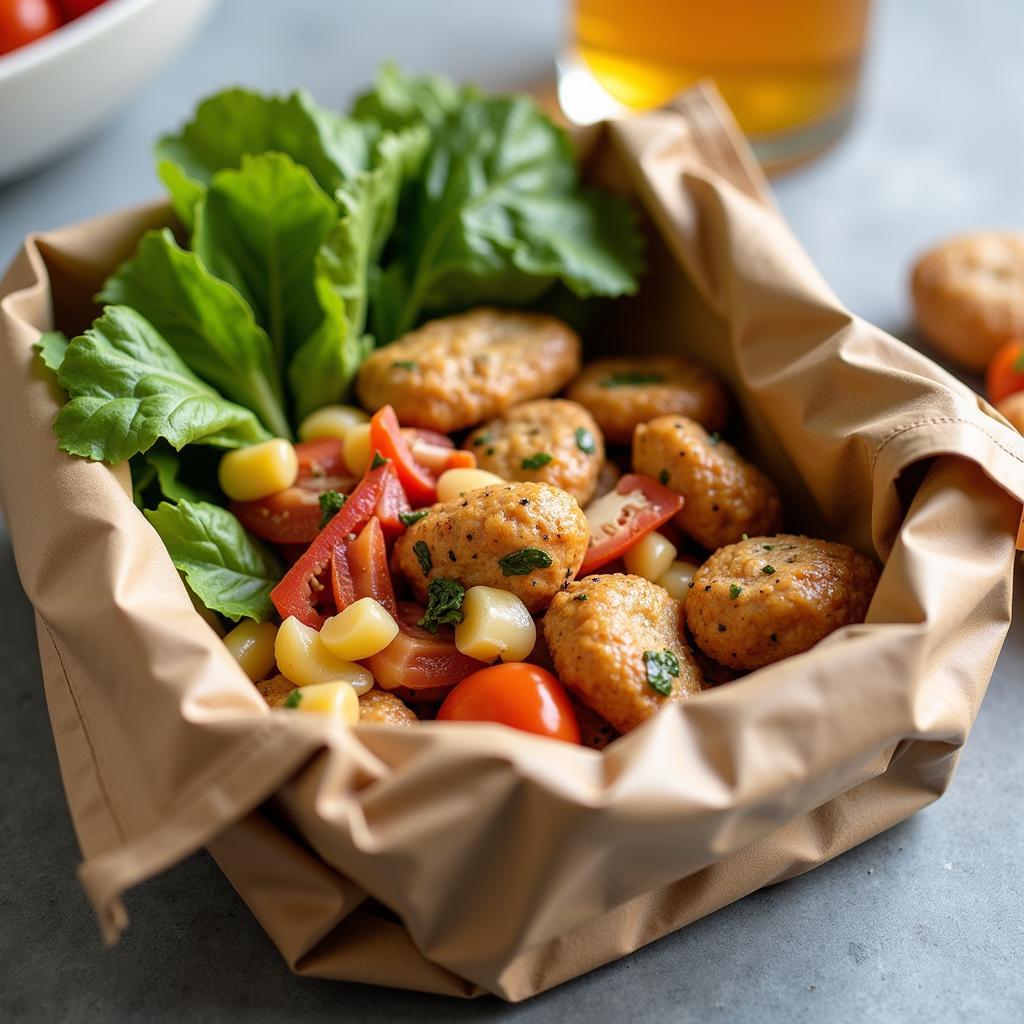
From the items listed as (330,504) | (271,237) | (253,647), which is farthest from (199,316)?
(253,647)

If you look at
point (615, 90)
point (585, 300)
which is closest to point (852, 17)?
point (615, 90)

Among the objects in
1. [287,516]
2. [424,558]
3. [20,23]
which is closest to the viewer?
[424,558]

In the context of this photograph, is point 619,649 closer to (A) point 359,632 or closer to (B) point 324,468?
(A) point 359,632

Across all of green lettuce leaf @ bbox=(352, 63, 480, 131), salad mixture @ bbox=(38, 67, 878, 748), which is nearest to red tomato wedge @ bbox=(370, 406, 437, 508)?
salad mixture @ bbox=(38, 67, 878, 748)

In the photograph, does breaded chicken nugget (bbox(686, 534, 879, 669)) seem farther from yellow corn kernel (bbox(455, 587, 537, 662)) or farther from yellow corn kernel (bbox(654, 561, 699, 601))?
yellow corn kernel (bbox(455, 587, 537, 662))

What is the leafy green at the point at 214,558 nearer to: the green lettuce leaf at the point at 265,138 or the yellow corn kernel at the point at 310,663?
the yellow corn kernel at the point at 310,663

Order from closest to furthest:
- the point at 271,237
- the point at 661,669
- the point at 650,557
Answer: the point at 661,669, the point at 650,557, the point at 271,237
